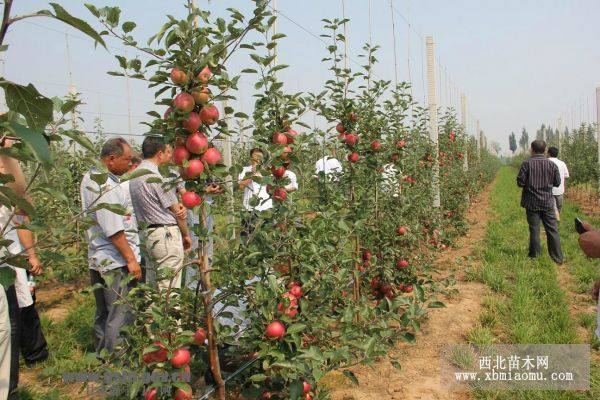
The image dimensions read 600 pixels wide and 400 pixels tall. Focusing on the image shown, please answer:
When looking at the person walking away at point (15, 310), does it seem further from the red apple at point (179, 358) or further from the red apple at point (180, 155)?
the red apple at point (179, 358)

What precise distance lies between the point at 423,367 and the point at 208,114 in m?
2.42

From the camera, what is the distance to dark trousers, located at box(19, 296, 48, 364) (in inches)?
129

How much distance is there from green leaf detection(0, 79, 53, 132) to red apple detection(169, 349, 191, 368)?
3.49 ft

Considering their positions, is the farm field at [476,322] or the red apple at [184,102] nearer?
the red apple at [184,102]

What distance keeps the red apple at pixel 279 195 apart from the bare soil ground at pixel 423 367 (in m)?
0.81

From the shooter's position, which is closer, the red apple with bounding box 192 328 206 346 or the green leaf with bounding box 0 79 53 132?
the green leaf with bounding box 0 79 53 132

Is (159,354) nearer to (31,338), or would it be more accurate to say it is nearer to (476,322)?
(31,338)

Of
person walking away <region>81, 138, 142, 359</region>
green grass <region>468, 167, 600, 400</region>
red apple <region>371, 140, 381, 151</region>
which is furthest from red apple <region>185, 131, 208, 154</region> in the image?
green grass <region>468, 167, 600, 400</region>

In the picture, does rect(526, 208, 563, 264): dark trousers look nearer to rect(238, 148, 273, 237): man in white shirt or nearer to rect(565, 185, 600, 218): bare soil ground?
rect(565, 185, 600, 218): bare soil ground

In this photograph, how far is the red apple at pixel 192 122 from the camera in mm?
1442

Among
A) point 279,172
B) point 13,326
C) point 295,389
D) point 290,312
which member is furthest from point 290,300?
point 13,326

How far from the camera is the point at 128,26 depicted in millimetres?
1371

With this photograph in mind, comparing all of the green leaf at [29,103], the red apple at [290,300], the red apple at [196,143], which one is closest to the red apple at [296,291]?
the red apple at [290,300]

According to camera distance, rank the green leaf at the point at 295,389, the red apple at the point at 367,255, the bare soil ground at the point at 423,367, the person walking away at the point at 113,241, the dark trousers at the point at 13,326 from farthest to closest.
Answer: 1. the red apple at the point at 367,255
2. the person walking away at the point at 113,241
3. the bare soil ground at the point at 423,367
4. the dark trousers at the point at 13,326
5. the green leaf at the point at 295,389
